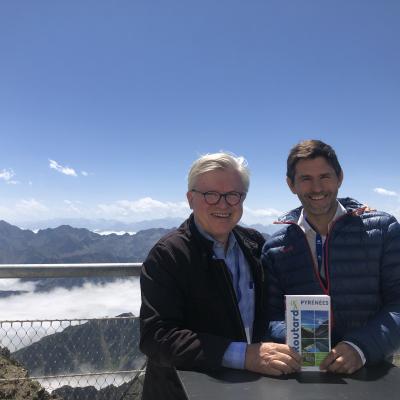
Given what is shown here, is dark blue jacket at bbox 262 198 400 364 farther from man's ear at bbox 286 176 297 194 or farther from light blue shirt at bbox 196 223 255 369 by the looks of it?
man's ear at bbox 286 176 297 194

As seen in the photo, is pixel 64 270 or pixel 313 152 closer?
pixel 313 152

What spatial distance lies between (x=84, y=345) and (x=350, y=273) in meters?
2.82

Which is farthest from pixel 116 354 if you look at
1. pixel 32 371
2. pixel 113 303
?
pixel 113 303

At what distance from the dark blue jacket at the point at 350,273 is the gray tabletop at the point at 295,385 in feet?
1.44

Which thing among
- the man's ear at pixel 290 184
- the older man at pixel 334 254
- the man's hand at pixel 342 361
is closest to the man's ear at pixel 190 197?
the older man at pixel 334 254

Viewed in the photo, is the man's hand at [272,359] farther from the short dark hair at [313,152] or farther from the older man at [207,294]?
the short dark hair at [313,152]

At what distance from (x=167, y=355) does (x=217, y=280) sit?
51 cm

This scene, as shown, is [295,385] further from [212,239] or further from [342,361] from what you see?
[212,239]

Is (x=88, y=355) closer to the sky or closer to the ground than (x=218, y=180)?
closer to the ground

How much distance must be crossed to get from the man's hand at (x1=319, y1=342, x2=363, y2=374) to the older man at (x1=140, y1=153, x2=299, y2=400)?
166 mm

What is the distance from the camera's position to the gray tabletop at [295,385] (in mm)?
1808

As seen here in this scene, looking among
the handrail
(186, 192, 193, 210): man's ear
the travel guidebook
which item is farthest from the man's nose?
the handrail

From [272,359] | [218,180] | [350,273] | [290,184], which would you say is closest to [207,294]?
[272,359]

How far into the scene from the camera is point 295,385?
1935 mm
